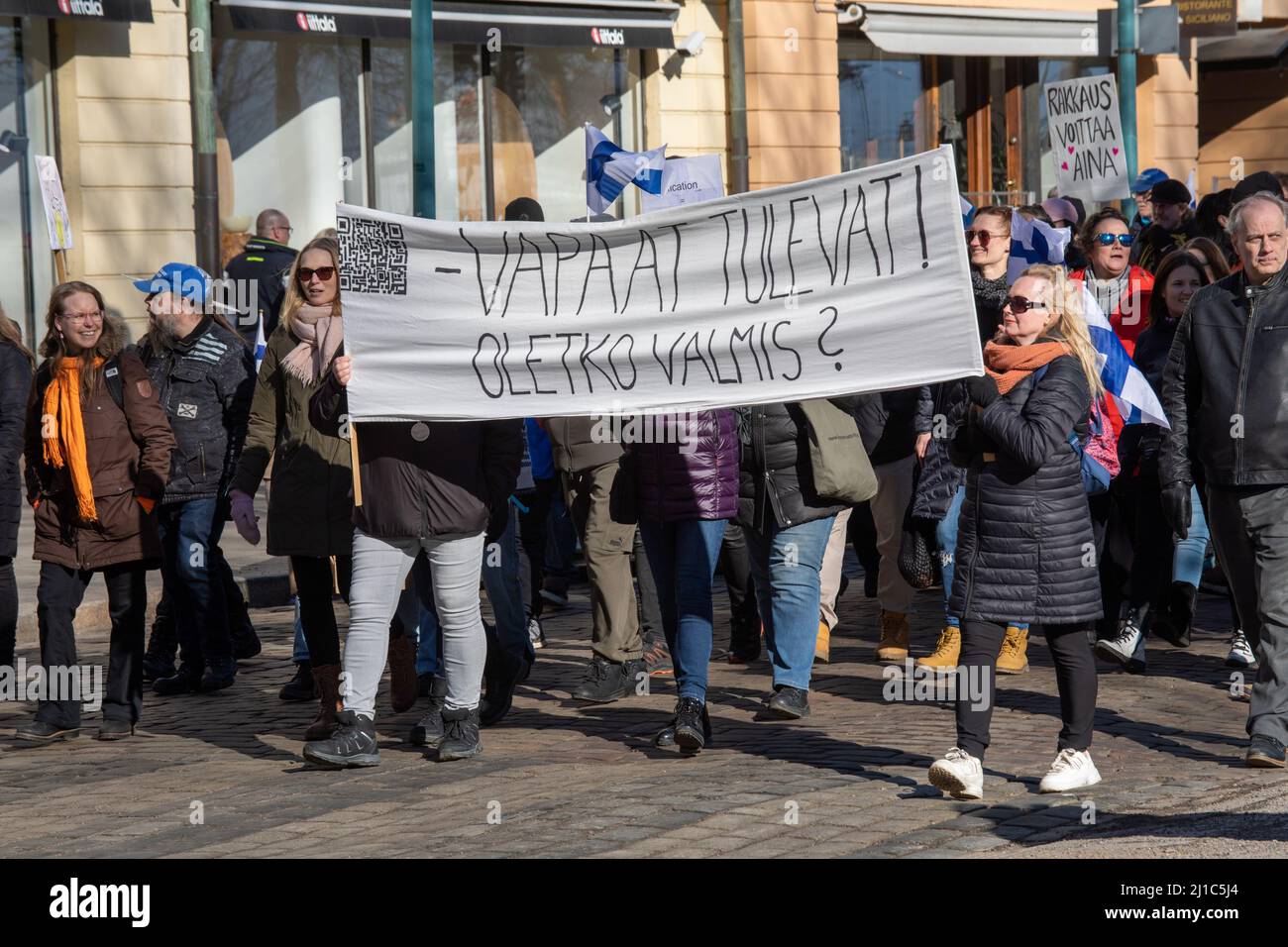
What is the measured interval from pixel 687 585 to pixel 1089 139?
869 centimetres

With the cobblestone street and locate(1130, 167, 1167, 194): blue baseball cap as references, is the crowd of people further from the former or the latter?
locate(1130, 167, 1167, 194): blue baseball cap

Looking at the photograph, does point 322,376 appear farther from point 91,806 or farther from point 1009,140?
point 1009,140

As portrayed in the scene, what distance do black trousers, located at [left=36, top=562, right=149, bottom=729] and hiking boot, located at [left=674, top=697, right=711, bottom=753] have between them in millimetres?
2297

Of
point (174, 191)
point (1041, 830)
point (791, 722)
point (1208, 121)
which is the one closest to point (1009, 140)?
point (1208, 121)

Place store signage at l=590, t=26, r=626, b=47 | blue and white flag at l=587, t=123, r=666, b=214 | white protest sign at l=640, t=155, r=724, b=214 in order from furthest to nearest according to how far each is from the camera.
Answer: store signage at l=590, t=26, r=626, b=47 < blue and white flag at l=587, t=123, r=666, b=214 < white protest sign at l=640, t=155, r=724, b=214

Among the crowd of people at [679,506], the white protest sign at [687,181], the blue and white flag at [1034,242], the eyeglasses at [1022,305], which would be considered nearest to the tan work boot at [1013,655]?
the crowd of people at [679,506]

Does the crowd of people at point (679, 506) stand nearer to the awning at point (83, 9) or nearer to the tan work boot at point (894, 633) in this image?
the tan work boot at point (894, 633)

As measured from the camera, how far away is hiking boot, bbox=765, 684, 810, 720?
25.0 feet

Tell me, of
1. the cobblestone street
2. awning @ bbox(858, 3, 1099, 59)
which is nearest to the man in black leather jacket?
the cobblestone street

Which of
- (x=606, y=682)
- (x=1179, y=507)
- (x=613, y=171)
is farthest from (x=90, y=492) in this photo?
(x=613, y=171)

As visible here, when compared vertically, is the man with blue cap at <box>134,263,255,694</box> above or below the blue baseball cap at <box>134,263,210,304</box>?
below

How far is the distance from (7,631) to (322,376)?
217 centimetres

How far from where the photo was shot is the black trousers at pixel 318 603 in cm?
766

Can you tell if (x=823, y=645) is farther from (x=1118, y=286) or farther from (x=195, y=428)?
(x=195, y=428)
